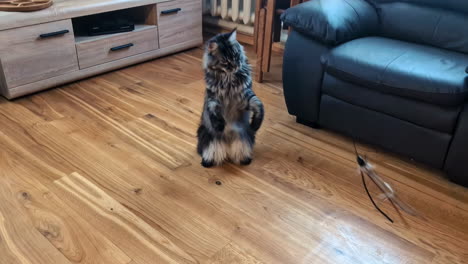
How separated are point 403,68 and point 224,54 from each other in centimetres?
75

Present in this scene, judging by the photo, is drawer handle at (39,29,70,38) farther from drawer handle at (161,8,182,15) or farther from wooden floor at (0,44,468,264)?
A: drawer handle at (161,8,182,15)

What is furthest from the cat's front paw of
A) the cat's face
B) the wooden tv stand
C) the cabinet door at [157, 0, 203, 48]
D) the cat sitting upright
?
the cabinet door at [157, 0, 203, 48]

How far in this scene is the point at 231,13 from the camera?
3432 mm

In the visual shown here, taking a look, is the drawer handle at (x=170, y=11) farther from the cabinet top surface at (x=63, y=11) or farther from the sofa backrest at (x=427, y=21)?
the sofa backrest at (x=427, y=21)

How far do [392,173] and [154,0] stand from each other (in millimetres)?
2032

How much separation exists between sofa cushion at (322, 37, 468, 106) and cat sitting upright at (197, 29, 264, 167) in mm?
448

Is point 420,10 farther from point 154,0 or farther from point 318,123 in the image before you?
point 154,0

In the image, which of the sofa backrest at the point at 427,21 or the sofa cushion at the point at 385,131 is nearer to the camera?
the sofa cushion at the point at 385,131

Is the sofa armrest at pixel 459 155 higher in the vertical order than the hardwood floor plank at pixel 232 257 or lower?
higher

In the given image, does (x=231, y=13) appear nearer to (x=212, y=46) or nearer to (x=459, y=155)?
(x=212, y=46)

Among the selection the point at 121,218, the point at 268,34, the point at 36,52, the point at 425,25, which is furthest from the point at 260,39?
the point at 121,218


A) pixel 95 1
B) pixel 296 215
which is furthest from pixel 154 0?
pixel 296 215

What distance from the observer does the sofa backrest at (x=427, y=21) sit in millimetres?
1925

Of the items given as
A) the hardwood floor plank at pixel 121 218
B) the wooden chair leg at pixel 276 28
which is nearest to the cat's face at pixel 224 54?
the hardwood floor plank at pixel 121 218
